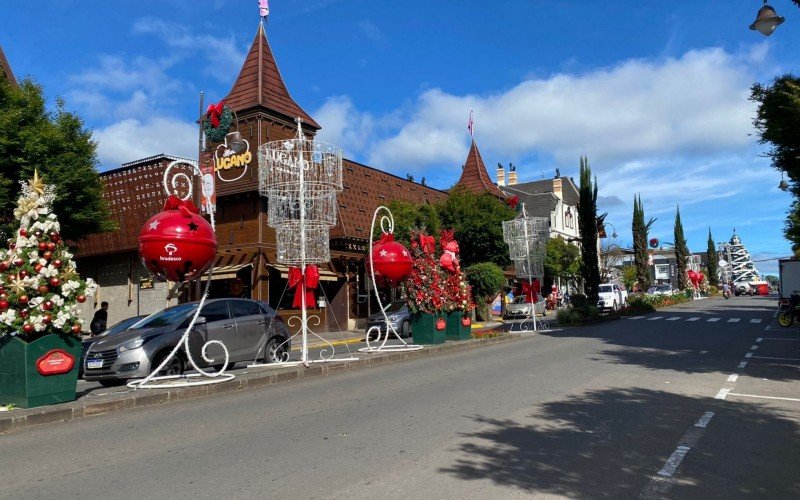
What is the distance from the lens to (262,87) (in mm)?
25266

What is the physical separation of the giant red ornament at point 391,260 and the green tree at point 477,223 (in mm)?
14816

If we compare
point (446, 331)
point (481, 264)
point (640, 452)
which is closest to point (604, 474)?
point (640, 452)

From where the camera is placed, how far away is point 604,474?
16.4 ft

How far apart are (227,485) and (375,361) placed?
8.55 metres

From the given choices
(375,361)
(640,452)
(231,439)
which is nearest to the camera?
(640,452)

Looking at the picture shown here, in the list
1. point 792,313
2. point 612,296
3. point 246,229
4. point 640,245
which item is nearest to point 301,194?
point 246,229

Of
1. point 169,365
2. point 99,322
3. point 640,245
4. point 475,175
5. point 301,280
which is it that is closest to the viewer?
point 169,365

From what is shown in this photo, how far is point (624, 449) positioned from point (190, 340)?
820 centimetres

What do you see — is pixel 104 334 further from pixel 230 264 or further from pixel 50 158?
pixel 230 264

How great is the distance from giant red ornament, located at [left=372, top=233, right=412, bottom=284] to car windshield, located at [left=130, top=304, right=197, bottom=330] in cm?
470

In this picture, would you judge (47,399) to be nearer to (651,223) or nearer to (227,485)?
(227,485)

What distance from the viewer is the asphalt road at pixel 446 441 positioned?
187 inches

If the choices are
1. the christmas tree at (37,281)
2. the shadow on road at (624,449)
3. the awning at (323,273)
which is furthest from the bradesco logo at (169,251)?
the awning at (323,273)

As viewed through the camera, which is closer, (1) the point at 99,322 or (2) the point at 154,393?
(2) the point at 154,393
